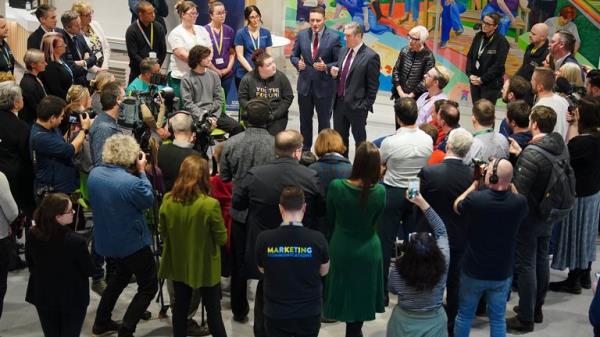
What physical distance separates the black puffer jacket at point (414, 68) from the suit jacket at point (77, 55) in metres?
3.36

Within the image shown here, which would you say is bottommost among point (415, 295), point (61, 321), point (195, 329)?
point (195, 329)

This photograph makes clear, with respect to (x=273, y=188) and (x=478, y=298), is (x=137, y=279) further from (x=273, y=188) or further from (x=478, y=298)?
(x=478, y=298)

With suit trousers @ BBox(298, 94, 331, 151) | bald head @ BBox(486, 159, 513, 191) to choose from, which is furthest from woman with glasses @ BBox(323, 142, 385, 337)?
suit trousers @ BBox(298, 94, 331, 151)

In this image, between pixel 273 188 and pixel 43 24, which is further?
pixel 43 24

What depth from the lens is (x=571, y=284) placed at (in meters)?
6.48

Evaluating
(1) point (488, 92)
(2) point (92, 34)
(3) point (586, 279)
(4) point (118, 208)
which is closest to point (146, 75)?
(2) point (92, 34)

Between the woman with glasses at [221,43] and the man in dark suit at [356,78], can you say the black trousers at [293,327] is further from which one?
the woman with glasses at [221,43]

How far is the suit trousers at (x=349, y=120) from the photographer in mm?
8570

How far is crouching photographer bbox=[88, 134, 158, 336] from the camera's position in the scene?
488 cm

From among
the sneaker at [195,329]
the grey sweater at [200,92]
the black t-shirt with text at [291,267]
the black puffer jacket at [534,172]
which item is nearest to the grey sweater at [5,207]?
the sneaker at [195,329]

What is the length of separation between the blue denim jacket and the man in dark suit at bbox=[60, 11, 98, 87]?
3797 millimetres

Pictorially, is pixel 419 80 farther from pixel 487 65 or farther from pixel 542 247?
pixel 542 247

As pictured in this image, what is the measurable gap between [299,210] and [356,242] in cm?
66

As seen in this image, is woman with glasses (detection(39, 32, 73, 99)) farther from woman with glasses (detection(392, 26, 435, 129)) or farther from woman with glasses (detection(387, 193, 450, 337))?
woman with glasses (detection(387, 193, 450, 337))
